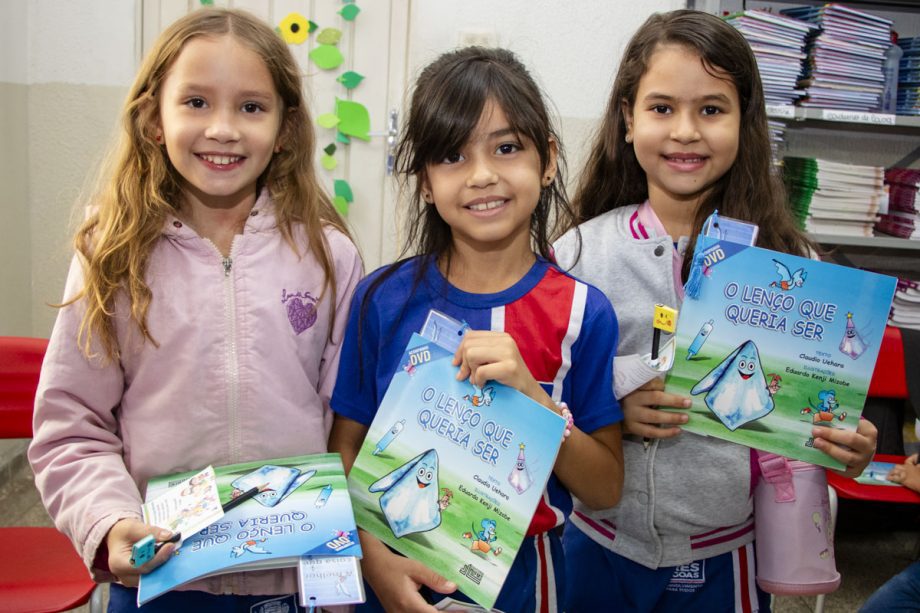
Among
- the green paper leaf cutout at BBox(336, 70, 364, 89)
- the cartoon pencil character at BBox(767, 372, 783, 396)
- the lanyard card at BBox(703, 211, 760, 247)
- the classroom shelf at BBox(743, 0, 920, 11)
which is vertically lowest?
the cartoon pencil character at BBox(767, 372, 783, 396)

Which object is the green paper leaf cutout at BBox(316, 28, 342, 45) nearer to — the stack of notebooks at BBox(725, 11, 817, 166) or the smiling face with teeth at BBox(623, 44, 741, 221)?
the stack of notebooks at BBox(725, 11, 817, 166)

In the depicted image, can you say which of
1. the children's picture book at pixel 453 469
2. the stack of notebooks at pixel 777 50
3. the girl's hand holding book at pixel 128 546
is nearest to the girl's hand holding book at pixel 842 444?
the children's picture book at pixel 453 469

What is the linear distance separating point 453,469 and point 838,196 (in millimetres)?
2758

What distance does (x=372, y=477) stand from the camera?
1.12 m

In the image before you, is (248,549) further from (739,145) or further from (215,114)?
(739,145)

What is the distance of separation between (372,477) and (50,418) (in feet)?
1.62

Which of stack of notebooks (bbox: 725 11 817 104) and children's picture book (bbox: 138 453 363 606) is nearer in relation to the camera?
children's picture book (bbox: 138 453 363 606)

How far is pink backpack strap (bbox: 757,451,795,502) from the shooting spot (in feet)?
4.30

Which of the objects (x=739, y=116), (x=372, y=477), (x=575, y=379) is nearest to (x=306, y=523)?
(x=372, y=477)

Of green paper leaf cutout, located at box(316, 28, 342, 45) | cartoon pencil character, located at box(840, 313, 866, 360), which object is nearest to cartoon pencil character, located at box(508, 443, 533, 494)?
cartoon pencil character, located at box(840, 313, 866, 360)

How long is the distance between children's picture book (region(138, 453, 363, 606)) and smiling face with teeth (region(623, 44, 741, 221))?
73 cm

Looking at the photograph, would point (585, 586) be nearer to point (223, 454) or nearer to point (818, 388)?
point (818, 388)

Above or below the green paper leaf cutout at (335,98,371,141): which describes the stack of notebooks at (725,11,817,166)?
above

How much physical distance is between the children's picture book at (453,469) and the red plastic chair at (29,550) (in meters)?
0.84
